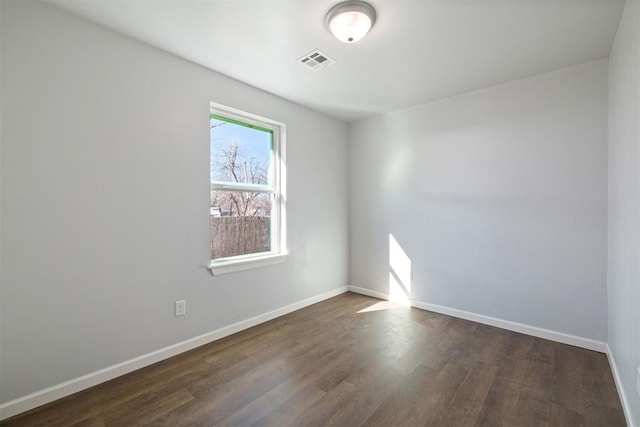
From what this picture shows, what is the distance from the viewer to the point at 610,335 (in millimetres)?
2348

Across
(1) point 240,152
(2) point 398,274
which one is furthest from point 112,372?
(2) point 398,274

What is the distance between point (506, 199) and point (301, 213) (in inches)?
88.2

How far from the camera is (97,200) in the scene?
2.05m

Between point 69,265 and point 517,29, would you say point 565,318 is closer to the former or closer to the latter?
point 517,29

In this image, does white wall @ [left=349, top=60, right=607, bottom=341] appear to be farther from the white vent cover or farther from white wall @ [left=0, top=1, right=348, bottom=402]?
white wall @ [left=0, top=1, right=348, bottom=402]

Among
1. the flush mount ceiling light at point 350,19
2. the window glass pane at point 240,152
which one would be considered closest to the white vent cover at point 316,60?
the flush mount ceiling light at point 350,19

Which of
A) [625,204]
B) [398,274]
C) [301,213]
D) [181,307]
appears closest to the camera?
[625,204]

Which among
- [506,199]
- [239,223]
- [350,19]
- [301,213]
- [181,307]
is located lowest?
[181,307]

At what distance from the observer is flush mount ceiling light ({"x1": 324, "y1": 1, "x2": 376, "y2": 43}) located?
1.83 m

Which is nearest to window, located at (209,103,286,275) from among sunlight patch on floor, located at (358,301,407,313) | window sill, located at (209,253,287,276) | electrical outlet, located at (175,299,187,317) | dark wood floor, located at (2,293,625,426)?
window sill, located at (209,253,287,276)

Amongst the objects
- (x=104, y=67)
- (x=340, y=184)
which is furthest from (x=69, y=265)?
(x=340, y=184)

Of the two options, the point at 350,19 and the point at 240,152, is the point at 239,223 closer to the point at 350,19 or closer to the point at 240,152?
the point at 240,152

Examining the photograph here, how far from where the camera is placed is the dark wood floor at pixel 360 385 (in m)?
1.73

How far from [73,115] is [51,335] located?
56.7 inches
